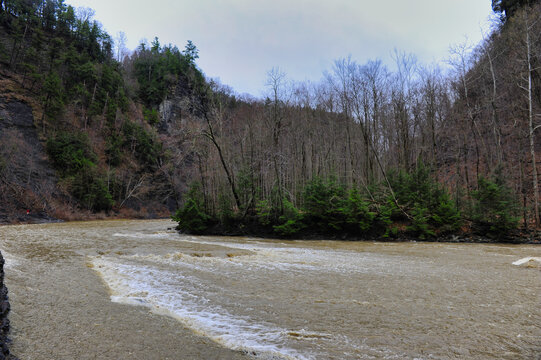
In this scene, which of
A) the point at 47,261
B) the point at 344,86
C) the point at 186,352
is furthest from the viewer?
the point at 344,86

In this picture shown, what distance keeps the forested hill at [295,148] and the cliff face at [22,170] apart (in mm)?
137

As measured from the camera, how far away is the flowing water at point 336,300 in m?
3.85

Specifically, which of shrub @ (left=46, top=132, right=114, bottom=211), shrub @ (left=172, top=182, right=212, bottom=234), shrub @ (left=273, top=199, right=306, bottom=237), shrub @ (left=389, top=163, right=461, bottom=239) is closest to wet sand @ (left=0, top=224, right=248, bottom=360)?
shrub @ (left=273, top=199, right=306, bottom=237)

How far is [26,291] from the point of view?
18.7 ft

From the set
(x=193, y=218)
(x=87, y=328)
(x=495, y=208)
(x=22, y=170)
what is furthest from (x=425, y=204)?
(x=22, y=170)

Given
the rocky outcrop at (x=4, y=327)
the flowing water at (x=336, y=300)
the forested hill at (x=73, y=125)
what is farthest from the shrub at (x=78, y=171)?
the rocky outcrop at (x=4, y=327)

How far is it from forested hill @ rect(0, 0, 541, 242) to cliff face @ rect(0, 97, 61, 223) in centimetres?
14

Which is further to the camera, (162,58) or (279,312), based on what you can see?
(162,58)

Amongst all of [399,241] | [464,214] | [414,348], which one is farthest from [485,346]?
[464,214]

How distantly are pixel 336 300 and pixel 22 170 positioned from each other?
123 ft

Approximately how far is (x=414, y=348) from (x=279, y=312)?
211 centimetres

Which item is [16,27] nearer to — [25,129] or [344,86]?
[25,129]

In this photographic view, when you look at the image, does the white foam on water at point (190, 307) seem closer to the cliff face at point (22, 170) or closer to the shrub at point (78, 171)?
the cliff face at point (22, 170)

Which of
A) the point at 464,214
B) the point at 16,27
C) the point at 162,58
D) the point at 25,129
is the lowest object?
the point at 464,214
